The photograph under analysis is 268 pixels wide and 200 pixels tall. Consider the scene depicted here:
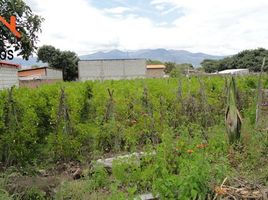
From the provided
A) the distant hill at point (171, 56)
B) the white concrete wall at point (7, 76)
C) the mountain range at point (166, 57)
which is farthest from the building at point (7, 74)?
the distant hill at point (171, 56)

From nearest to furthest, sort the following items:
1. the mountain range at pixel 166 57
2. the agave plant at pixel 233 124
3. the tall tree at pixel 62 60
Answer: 1. the agave plant at pixel 233 124
2. the mountain range at pixel 166 57
3. the tall tree at pixel 62 60

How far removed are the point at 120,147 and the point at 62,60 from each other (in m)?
37.5

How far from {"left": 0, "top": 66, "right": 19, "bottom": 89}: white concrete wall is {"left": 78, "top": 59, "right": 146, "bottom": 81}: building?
15.3 meters

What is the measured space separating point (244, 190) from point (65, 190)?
225 cm

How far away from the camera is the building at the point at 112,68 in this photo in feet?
109

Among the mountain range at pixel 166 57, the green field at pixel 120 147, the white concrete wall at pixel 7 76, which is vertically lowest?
the green field at pixel 120 147

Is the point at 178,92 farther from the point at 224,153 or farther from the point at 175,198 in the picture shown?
the point at 175,198

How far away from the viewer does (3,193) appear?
3.88 meters

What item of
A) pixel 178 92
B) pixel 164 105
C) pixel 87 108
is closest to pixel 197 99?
pixel 178 92

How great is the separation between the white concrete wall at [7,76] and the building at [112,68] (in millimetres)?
15300

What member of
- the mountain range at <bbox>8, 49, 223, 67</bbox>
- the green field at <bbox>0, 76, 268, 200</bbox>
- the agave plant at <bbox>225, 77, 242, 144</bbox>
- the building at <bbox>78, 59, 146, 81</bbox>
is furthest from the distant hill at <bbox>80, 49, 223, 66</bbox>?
the agave plant at <bbox>225, 77, 242, 144</bbox>

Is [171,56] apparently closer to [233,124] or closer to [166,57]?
[233,124]

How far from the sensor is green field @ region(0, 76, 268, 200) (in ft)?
12.8

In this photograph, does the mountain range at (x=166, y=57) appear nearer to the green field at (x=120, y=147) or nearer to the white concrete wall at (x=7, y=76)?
the white concrete wall at (x=7, y=76)
